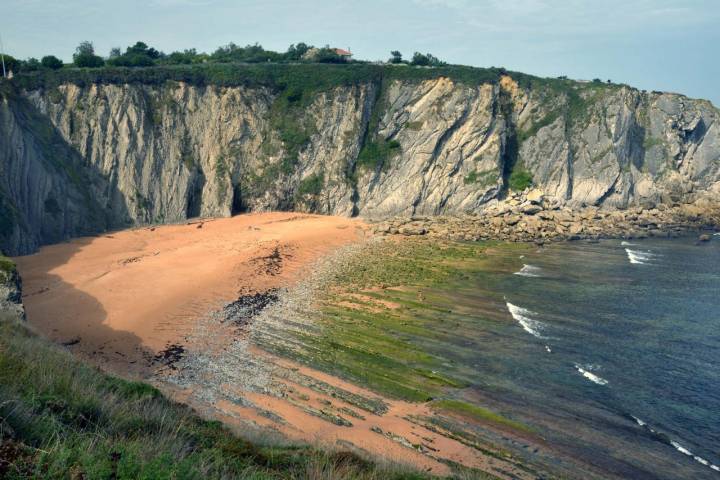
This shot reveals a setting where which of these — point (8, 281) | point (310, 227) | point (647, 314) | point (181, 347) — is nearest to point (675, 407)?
point (647, 314)

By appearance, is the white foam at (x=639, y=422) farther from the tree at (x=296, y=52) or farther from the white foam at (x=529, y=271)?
the tree at (x=296, y=52)

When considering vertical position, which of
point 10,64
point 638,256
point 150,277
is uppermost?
point 10,64

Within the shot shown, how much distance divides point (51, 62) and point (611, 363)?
60.1 meters

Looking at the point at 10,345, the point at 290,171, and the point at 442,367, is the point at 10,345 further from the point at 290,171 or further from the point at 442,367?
the point at 290,171

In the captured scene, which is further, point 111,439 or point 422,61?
point 422,61

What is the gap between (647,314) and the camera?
105 feet

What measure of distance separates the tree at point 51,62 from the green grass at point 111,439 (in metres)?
53.2

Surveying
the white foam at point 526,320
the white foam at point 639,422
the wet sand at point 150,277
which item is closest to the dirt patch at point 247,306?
the wet sand at point 150,277

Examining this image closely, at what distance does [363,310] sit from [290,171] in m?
35.3

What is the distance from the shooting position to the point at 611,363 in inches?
969

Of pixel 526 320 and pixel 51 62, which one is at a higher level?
pixel 51 62

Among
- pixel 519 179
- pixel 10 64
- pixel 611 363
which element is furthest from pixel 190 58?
pixel 611 363

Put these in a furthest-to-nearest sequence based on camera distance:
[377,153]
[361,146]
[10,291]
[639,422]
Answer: [361,146], [377,153], [10,291], [639,422]

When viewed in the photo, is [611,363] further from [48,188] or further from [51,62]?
[51,62]
